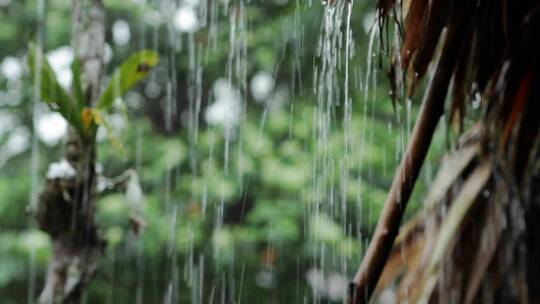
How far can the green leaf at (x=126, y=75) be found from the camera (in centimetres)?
268

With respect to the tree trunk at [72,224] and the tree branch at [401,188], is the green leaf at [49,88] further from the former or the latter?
the tree branch at [401,188]

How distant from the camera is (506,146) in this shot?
2.34 meters

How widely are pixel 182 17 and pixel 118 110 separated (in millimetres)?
3829

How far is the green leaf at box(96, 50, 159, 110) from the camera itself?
8.79ft

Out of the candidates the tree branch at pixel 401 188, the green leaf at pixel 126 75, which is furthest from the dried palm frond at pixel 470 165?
the green leaf at pixel 126 75

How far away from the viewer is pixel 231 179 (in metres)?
5.62

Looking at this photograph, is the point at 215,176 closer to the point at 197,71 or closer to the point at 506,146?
the point at 197,71

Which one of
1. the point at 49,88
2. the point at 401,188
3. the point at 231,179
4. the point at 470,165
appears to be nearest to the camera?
the point at 401,188

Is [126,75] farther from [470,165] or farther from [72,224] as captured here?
[470,165]

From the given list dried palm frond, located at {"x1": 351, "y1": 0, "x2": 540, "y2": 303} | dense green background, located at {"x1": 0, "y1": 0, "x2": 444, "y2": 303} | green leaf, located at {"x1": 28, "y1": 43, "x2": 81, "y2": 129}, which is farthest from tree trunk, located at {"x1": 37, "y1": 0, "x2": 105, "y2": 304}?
dense green background, located at {"x1": 0, "y1": 0, "x2": 444, "y2": 303}

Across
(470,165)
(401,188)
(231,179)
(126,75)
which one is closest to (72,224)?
(126,75)

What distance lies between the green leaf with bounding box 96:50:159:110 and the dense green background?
2453 mm

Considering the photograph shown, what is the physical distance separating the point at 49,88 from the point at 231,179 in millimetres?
3094

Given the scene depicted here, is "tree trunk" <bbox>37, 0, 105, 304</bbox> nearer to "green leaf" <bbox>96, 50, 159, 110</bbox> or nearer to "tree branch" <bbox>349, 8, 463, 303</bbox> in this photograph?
"green leaf" <bbox>96, 50, 159, 110</bbox>
